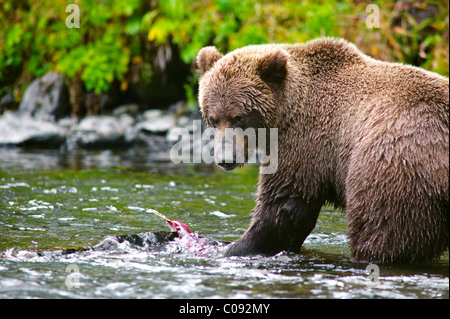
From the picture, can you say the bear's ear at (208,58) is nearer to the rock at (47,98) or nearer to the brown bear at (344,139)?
the brown bear at (344,139)

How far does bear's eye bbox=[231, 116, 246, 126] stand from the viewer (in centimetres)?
580

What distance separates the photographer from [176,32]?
15.2 meters

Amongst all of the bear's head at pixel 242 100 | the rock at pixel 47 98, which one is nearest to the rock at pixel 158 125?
the rock at pixel 47 98

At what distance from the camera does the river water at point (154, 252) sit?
4.52 metres

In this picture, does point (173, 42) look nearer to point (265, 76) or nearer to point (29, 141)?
point (29, 141)

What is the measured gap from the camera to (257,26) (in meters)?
14.0

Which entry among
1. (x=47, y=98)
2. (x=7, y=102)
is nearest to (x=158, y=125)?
(x=47, y=98)

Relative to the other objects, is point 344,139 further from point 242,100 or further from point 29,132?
point 29,132

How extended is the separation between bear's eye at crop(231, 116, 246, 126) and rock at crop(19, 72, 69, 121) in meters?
11.4

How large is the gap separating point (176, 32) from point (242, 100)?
392 inches

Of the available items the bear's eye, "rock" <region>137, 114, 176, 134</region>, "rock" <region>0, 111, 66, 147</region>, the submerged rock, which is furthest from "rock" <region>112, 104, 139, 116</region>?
the bear's eye

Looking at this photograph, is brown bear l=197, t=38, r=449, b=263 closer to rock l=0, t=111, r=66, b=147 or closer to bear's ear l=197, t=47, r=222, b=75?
bear's ear l=197, t=47, r=222, b=75

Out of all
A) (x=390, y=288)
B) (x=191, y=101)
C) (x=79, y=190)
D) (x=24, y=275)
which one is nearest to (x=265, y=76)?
(x=390, y=288)
